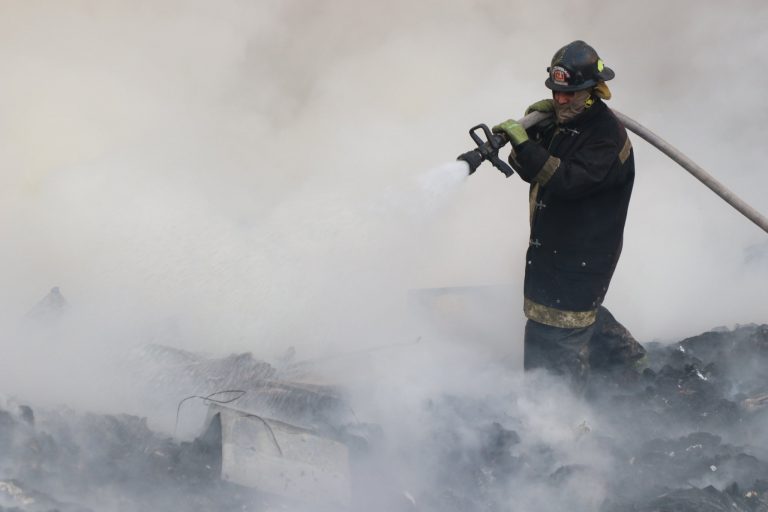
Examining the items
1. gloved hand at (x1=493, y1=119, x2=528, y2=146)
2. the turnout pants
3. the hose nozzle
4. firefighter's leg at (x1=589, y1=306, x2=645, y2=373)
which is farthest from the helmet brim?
firefighter's leg at (x1=589, y1=306, x2=645, y2=373)

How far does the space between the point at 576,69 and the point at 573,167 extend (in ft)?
1.60

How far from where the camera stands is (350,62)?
10125 mm

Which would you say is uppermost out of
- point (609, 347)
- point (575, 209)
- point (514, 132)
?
point (514, 132)

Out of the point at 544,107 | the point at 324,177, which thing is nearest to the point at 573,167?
the point at 544,107

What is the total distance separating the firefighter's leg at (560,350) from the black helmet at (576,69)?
1.35m

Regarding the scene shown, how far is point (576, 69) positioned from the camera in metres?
4.70

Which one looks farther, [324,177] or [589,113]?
[324,177]

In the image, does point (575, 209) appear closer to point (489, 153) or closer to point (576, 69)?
point (489, 153)

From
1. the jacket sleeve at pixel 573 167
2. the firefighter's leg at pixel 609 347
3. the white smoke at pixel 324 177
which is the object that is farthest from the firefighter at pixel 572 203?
the white smoke at pixel 324 177

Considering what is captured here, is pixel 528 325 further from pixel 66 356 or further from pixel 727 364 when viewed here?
pixel 66 356

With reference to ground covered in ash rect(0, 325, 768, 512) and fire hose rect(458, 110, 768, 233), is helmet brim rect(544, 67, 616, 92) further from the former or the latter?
ground covered in ash rect(0, 325, 768, 512)

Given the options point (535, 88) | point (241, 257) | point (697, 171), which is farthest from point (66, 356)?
point (535, 88)

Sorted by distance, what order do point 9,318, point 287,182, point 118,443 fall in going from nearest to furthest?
point 118,443 < point 9,318 < point 287,182

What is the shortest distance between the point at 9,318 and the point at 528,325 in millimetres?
3404
